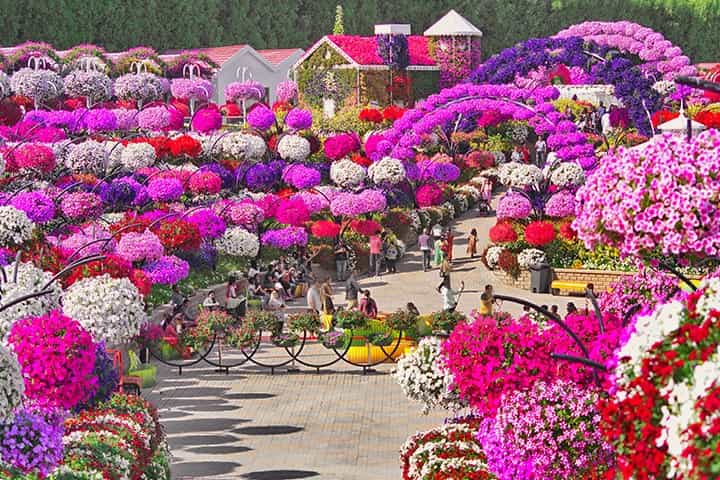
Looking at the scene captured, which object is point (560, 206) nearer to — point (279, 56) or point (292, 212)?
point (292, 212)

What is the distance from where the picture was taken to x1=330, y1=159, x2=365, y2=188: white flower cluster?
42.4m

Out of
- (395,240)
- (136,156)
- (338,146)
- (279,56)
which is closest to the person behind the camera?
(395,240)

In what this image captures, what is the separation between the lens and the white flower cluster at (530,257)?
35.8 meters

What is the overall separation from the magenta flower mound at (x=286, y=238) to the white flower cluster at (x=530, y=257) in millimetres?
5583

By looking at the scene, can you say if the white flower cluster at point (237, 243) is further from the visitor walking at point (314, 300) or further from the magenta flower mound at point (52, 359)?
the magenta flower mound at point (52, 359)

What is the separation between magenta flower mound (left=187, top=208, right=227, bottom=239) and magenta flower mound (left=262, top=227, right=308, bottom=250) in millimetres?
1985

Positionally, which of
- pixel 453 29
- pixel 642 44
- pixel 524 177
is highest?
pixel 453 29

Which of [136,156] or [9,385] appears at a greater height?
[9,385]

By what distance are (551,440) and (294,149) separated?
32.4 meters

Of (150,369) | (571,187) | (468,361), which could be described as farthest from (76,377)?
(571,187)

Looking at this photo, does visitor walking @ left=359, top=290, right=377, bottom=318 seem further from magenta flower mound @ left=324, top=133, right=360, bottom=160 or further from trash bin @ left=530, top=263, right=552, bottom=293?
magenta flower mound @ left=324, top=133, right=360, bottom=160

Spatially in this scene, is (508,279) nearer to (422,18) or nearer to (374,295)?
(374,295)

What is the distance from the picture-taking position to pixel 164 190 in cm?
3969

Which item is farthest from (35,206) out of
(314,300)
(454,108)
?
(454,108)
